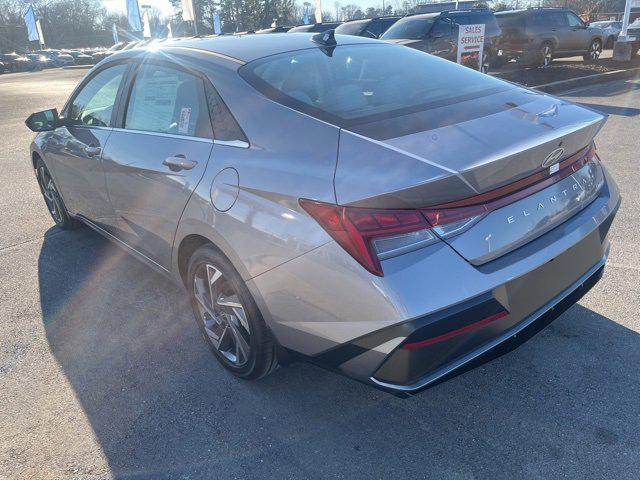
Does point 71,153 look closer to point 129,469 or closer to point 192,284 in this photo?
point 192,284

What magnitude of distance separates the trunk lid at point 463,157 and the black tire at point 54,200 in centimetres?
360

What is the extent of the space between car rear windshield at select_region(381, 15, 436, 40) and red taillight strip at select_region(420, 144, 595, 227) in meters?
12.3

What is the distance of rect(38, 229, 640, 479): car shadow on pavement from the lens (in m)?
2.26

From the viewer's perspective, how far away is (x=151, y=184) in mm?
2988

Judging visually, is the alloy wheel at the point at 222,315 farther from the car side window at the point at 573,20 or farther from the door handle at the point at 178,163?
the car side window at the point at 573,20

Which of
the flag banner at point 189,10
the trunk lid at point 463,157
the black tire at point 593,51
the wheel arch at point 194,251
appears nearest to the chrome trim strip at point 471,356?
the trunk lid at point 463,157

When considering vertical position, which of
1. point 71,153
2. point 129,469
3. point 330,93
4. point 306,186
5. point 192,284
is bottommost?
point 129,469

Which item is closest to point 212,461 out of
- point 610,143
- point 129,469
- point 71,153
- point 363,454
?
point 129,469

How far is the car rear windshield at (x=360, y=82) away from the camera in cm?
246

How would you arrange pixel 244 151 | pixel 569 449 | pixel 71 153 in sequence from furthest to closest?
pixel 71 153
pixel 244 151
pixel 569 449

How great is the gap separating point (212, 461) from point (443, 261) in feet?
4.43

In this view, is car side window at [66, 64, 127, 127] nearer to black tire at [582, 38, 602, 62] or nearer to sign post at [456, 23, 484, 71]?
sign post at [456, 23, 484, 71]

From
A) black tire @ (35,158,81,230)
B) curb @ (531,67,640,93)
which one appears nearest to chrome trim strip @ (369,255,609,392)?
black tire @ (35,158,81,230)

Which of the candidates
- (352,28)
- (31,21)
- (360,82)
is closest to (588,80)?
(352,28)
